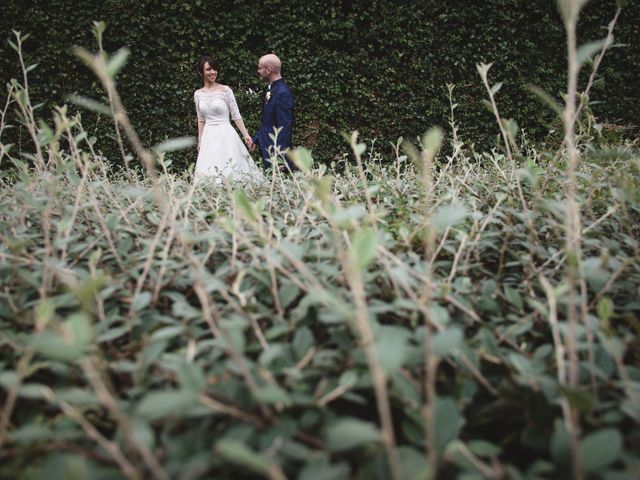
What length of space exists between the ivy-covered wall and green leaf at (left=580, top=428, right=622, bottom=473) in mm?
6767

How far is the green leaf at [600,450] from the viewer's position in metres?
0.53

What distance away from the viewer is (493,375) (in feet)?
2.64

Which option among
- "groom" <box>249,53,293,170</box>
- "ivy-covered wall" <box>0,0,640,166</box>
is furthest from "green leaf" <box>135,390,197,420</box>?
"ivy-covered wall" <box>0,0,640,166</box>

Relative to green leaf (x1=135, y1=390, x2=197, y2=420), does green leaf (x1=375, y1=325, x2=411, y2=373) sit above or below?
above

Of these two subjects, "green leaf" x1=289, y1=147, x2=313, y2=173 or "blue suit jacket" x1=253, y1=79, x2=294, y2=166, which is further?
"blue suit jacket" x1=253, y1=79, x2=294, y2=166

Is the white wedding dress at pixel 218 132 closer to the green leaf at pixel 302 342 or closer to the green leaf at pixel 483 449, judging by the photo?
the green leaf at pixel 302 342

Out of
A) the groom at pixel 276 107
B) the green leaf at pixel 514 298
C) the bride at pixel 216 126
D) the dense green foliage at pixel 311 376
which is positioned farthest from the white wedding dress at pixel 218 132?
the green leaf at pixel 514 298

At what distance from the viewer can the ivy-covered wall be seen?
21.6 ft

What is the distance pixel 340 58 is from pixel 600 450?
711 centimetres

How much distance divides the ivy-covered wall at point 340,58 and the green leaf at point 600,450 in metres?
6.77

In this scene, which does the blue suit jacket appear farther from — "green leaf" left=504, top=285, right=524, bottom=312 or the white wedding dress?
"green leaf" left=504, top=285, right=524, bottom=312

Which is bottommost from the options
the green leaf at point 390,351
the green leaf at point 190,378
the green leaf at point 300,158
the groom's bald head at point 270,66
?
the green leaf at point 190,378

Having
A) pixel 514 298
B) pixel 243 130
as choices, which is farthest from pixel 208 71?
pixel 514 298

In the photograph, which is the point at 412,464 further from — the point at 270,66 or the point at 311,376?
the point at 270,66
